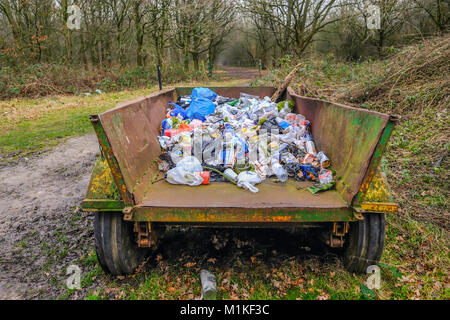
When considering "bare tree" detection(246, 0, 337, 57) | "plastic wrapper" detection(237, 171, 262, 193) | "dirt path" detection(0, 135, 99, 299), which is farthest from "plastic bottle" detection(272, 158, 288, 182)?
"bare tree" detection(246, 0, 337, 57)

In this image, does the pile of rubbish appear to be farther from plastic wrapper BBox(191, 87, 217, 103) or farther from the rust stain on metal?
plastic wrapper BBox(191, 87, 217, 103)

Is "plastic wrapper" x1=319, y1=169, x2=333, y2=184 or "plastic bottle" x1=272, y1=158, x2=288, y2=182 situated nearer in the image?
"plastic wrapper" x1=319, y1=169, x2=333, y2=184

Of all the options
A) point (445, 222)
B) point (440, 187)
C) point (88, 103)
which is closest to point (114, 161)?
point (445, 222)

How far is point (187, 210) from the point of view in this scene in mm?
2090

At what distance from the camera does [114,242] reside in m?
2.28

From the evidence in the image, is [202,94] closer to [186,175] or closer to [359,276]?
[186,175]

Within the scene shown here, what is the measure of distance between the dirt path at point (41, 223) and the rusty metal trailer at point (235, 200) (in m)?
→ 0.72

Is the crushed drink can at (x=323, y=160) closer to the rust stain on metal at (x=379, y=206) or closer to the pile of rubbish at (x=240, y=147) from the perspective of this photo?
the pile of rubbish at (x=240, y=147)

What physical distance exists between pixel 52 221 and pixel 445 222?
444 centimetres

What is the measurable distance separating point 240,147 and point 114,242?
148cm

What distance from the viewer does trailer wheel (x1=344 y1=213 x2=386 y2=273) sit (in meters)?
2.25

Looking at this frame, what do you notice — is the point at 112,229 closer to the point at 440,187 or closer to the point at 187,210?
the point at 187,210

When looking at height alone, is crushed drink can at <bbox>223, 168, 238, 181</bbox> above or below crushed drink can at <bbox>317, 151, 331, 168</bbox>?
below
